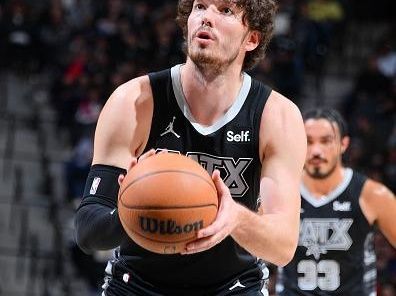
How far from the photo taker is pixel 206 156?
462cm

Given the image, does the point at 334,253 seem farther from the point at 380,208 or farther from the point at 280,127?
the point at 280,127

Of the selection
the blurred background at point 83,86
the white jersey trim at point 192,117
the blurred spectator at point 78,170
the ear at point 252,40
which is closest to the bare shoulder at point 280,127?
the white jersey trim at point 192,117

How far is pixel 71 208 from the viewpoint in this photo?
13141 millimetres

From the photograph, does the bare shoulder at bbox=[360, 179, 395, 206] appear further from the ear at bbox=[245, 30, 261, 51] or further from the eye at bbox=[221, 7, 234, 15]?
the eye at bbox=[221, 7, 234, 15]

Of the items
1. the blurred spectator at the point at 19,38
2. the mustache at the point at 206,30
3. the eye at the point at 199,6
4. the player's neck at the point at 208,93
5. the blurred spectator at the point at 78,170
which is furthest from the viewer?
the blurred spectator at the point at 19,38

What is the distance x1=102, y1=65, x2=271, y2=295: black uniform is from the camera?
4.63m

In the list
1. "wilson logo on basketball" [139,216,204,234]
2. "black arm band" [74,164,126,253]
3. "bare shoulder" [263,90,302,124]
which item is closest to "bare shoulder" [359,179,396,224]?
"bare shoulder" [263,90,302,124]

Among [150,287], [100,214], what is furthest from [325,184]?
[100,214]

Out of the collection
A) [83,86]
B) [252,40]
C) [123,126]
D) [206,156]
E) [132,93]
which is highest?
[252,40]

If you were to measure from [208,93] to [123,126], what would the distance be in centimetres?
47

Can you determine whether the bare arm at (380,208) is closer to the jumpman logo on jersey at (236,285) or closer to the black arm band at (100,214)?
the jumpman logo on jersey at (236,285)

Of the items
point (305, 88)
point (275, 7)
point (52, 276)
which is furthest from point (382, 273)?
point (275, 7)

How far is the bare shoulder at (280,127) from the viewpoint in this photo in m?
4.64

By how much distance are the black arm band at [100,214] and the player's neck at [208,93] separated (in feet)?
1.66
